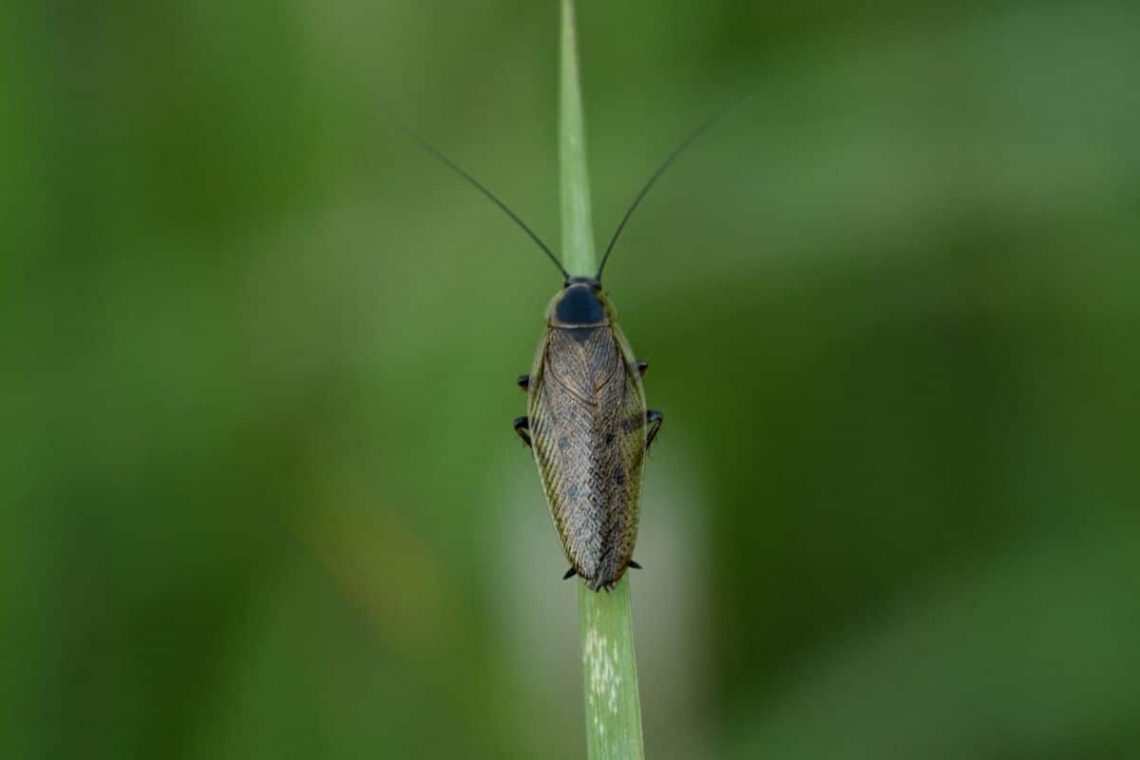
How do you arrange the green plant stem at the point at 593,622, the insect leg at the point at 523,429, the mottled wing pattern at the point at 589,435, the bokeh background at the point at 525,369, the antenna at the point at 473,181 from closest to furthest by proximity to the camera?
the green plant stem at the point at 593,622 → the mottled wing pattern at the point at 589,435 → the insect leg at the point at 523,429 → the bokeh background at the point at 525,369 → the antenna at the point at 473,181

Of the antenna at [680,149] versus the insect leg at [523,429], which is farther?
the antenna at [680,149]

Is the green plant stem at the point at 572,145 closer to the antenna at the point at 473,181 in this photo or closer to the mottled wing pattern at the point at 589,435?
the mottled wing pattern at the point at 589,435

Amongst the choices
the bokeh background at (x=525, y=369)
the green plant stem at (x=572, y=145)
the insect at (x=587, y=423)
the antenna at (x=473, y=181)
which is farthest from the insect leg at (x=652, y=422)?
the green plant stem at (x=572, y=145)

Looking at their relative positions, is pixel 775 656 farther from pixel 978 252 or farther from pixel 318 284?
pixel 318 284

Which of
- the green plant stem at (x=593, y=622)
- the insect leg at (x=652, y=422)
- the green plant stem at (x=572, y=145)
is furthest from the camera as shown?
the insect leg at (x=652, y=422)

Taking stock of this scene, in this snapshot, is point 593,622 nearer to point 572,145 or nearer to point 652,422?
point 652,422

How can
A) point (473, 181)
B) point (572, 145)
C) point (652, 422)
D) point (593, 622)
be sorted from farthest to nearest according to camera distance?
point (473, 181), point (652, 422), point (572, 145), point (593, 622)

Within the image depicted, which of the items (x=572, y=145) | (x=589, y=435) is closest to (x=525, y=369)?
(x=589, y=435)
